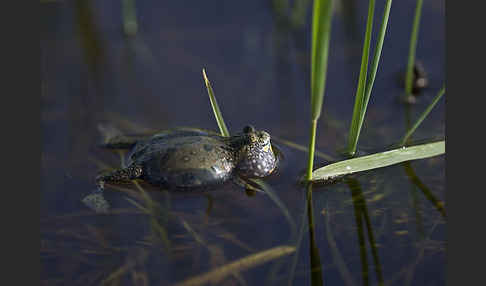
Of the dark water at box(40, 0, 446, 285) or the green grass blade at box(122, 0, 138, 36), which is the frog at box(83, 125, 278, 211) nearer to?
the dark water at box(40, 0, 446, 285)

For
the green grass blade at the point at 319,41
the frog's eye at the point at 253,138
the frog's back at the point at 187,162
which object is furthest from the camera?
the frog's eye at the point at 253,138

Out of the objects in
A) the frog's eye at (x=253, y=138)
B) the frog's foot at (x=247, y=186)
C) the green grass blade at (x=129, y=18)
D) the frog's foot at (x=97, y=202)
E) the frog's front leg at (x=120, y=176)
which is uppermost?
the green grass blade at (x=129, y=18)

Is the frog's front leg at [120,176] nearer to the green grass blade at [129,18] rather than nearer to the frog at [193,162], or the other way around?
the frog at [193,162]

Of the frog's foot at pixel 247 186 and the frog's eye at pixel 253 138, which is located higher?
the frog's eye at pixel 253 138

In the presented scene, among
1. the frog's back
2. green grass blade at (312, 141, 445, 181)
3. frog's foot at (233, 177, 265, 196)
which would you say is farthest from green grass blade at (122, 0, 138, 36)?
green grass blade at (312, 141, 445, 181)

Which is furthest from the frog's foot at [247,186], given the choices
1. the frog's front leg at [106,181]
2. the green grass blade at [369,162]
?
the frog's front leg at [106,181]

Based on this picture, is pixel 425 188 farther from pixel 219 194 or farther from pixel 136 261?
pixel 136 261

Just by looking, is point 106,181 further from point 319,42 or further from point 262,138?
point 319,42
